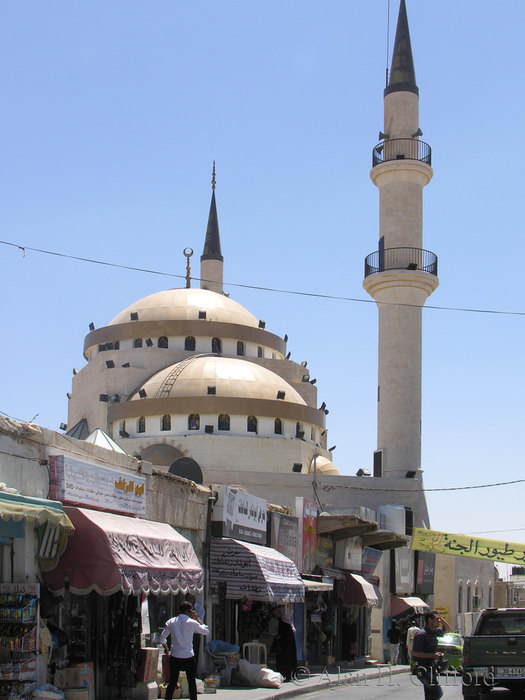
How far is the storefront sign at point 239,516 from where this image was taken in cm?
1548

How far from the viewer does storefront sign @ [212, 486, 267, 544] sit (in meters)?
15.5

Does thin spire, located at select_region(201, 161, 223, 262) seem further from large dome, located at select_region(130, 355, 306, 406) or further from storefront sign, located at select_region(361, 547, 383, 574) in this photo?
storefront sign, located at select_region(361, 547, 383, 574)

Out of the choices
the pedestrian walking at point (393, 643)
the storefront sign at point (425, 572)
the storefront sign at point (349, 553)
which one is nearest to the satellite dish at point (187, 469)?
the storefront sign at point (349, 553)

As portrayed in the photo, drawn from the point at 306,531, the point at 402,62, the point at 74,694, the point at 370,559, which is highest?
the point at 402,62

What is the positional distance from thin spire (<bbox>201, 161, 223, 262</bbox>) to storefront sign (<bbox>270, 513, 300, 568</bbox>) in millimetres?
31762

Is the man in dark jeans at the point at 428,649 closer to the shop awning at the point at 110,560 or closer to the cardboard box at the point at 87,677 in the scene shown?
the shop awning at the point at 110,560

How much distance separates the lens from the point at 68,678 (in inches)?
420

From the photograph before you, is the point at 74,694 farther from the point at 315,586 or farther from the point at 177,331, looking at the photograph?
the point at 177,331

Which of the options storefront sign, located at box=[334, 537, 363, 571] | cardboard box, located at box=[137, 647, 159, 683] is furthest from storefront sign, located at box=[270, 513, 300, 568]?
cardboard box, located at box=[137, 647, 159, 683]

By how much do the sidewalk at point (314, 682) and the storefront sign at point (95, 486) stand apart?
2783 millimetres

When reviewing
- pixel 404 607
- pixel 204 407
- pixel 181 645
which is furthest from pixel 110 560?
pixel 204 407

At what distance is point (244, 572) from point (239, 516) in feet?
4.28

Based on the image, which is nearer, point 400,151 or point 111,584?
point 111,584

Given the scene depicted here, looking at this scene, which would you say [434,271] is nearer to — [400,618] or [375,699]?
[400,618]
